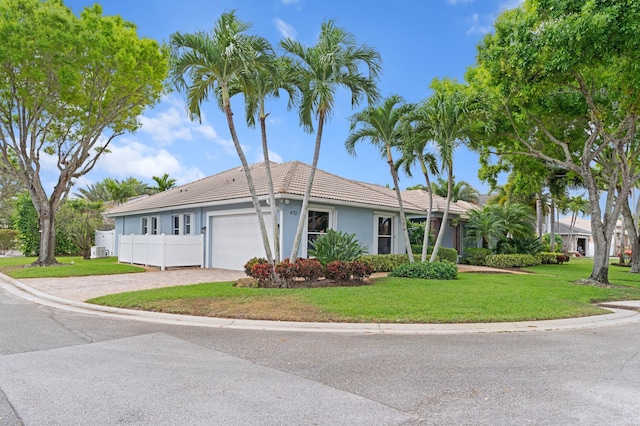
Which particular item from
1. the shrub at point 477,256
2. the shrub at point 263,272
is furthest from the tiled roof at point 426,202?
the shrub at point 263,272

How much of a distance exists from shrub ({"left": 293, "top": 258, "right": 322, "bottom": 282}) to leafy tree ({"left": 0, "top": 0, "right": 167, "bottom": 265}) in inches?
485

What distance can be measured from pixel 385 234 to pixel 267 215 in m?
6.05

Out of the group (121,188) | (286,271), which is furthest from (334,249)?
(121,188)

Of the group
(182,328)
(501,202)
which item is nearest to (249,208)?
(182,328)

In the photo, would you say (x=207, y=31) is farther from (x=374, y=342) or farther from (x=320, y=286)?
(x=374, y=342)

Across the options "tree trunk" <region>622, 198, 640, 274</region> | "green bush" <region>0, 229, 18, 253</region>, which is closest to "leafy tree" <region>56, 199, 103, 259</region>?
"green bush" <region>0, 229, 18, 253</region>

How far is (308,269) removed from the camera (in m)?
11.8

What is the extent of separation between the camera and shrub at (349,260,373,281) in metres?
12.6

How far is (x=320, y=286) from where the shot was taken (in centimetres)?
1200

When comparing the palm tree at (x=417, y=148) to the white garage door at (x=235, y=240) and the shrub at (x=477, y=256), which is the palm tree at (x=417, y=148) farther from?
the shrub at (x=477, y=256)

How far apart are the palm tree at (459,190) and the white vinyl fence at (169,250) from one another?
1036 inches

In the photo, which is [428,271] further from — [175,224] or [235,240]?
[175,224]

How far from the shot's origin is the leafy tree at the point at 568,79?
1060cm

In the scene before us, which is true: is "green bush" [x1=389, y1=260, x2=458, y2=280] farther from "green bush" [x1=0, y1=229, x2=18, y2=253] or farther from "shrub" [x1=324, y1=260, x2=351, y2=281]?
"green bush" [x1=0, y1=229, x2=18, y2=253]
